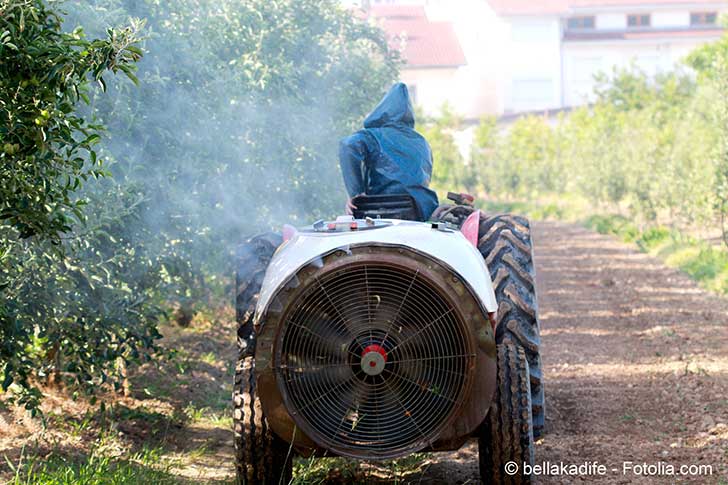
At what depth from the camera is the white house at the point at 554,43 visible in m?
55.2

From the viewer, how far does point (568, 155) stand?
37.8 m

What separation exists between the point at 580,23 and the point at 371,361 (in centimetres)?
5711

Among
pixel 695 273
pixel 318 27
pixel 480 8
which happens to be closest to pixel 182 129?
pixel 318 27

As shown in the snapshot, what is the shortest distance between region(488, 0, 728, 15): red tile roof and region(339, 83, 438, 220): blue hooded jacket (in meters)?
49.3

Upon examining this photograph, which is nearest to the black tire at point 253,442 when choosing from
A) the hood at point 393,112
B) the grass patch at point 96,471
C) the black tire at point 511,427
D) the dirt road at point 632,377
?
the grass patch at point 96,471

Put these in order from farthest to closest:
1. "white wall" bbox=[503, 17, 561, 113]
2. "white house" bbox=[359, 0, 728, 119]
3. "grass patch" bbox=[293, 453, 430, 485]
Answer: "white wall" bbox=[503, 17, 561, 113], "white house" bbox=[359, 0, 728, 119], "grass patch" bbox=[293, 453, 430, 485]

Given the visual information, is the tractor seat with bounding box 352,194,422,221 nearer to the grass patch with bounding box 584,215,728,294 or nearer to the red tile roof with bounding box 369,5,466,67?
the grass patch with bounding box 584,215,728,294

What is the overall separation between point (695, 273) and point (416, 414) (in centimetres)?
1203

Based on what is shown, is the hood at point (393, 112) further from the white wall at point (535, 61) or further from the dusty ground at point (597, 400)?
the white wall at point (535, 61)

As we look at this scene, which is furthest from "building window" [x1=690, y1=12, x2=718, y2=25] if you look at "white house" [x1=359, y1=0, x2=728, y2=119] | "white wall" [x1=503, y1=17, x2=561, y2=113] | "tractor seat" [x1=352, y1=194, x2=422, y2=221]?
"tractor seat" [x1=352, y1=194, x2=422, y2=221]

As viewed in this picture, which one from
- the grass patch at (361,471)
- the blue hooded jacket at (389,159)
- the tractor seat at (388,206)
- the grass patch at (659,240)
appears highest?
the blue hooded jacket at (389,159)

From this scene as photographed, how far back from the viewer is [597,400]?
8219 millimetres

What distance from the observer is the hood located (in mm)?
7594

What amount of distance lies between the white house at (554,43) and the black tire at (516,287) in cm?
4627
